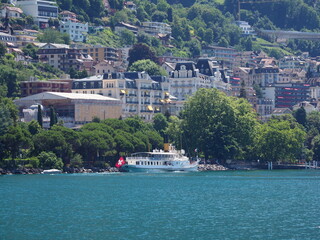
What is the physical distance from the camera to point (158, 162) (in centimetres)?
13788

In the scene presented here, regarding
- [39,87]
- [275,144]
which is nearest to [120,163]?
[275,144]

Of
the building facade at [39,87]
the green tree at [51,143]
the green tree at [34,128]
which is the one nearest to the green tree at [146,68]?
the building facade at [39,87]

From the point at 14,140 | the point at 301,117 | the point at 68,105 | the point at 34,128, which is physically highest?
the point at 68,105

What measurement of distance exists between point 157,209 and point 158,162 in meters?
64.1

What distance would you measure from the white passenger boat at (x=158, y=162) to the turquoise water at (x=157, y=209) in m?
27.4

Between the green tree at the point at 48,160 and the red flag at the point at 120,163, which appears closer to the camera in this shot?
the green tree at the point at 48,160

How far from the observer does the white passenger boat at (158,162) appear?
135 meters

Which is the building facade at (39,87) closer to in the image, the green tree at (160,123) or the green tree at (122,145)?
the green tree at (160,123)

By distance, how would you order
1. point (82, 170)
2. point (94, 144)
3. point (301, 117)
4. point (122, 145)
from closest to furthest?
point (94, 144)
point (82, 170)
point (122, 145)
point (301, 117)

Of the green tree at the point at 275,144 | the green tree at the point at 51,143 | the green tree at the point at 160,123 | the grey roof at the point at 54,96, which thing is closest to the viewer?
the green tree at the point at 51,143

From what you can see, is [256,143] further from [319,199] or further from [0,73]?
[319,199]

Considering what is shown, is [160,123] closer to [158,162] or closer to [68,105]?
[68,105]

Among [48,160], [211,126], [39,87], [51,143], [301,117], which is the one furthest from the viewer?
[301,117]

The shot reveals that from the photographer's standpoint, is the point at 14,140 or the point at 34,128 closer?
the point at 14,140
